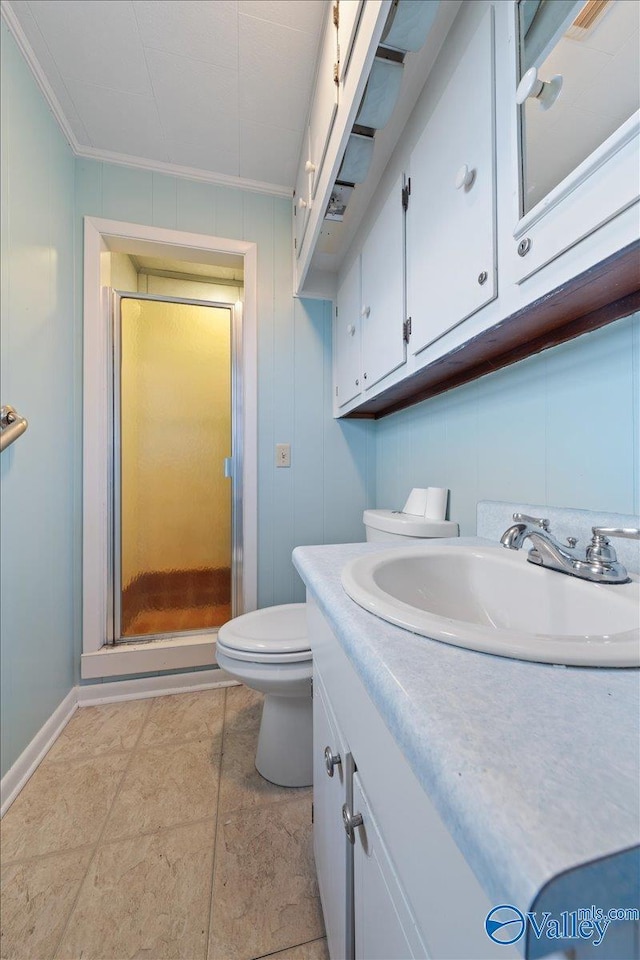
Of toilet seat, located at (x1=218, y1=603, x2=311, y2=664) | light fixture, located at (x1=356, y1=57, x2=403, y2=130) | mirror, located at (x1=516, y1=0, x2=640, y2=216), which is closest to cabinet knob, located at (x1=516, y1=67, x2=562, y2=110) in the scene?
mirror, located at (x1=516, y1=0, x2=640, y2=216)

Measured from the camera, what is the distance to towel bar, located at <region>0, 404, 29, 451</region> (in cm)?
98

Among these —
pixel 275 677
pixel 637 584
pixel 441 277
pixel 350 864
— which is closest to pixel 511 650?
pixel 637 584

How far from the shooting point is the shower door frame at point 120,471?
1.63m

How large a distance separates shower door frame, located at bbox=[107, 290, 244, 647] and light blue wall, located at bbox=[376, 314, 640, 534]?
0.97m

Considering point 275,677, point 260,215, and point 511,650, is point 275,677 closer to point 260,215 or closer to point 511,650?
point 511,650

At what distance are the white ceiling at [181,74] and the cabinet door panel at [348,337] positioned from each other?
→ 0.62m

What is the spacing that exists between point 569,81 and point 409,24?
15.5 inches

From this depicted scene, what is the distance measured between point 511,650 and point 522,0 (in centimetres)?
93

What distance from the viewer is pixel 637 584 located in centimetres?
49

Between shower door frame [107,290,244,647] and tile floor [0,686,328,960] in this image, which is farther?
shower door frame [107,290,244,647]

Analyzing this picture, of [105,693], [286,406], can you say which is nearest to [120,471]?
[286,406]

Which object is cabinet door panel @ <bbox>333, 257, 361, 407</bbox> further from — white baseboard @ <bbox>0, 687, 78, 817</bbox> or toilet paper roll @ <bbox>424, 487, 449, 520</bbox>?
white baseboard @ <bbox>0, 687, 78, 817</bbox>

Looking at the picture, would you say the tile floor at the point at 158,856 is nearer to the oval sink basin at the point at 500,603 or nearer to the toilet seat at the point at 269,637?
the toilet seat at the point at 269,637

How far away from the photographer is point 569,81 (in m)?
0.49
